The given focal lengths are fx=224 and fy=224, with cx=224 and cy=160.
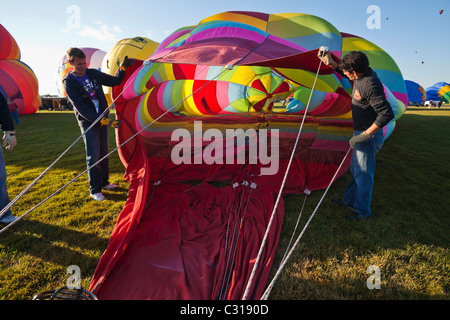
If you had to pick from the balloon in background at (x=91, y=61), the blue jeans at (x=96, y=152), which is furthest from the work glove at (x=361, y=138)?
the balloon in background at (x=91, y=61)

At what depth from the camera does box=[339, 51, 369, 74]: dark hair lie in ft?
6.06

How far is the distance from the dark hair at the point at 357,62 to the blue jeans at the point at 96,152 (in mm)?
2628

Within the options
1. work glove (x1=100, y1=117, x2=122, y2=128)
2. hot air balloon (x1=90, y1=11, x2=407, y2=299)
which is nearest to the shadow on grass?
hot air balloon (x1=90, y1=11, x2=407, y2=299)

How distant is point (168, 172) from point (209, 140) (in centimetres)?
121

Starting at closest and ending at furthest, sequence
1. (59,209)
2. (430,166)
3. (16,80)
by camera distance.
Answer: (59,209) → (430,166) → (16,80)

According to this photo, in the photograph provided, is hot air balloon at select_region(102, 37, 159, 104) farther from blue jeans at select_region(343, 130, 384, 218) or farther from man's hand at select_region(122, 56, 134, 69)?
blue jeans at select_region(343, 130, 384, 218)

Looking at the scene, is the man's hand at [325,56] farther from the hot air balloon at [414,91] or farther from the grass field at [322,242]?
the hot air balloon at [414,91]

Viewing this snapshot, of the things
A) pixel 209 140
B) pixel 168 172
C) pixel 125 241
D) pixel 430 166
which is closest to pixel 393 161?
pixel 430 166

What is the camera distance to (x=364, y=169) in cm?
217

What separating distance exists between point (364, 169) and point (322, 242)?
→ 2.72ft
